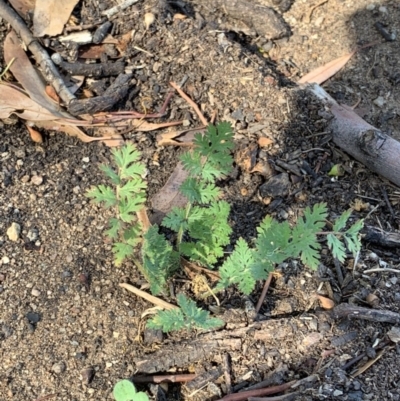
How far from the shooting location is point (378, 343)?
220cm

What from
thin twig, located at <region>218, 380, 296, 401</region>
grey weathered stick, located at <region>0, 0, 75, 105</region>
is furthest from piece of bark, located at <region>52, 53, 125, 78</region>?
thin twig, located at <region>218, 380, 296, 401</region>

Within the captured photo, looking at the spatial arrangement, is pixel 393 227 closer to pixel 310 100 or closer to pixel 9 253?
pixel 310 100

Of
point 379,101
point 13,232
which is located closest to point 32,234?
point 13,232

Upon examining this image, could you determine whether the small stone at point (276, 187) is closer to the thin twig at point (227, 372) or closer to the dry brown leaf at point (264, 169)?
the dry brown leaf at point (264, 169)

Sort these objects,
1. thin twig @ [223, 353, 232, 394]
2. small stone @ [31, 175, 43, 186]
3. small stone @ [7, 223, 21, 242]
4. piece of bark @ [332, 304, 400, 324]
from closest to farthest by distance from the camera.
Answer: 1. thin twig @ [223, 353, 232, 394]
2. piece of bark @ [332, 304, 400, 324]
3. small stone @ [7, 223, 21, 242]
4. small stone @ [31, 175, 43, 186]

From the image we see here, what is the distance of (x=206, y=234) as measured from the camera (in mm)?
2160

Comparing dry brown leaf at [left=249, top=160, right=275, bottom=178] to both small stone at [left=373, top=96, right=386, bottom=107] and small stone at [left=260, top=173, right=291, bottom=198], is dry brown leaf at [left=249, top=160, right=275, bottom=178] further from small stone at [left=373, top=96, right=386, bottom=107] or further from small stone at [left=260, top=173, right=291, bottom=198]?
small stone at [left=373, top=96, right=386, bottom=107]

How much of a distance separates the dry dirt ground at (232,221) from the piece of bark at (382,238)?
3 centimetres

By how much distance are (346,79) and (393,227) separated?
3.34ft

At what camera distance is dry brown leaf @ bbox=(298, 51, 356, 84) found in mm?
3186

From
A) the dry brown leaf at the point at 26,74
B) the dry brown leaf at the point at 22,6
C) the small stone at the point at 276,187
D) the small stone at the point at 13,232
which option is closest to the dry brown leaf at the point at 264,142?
the small stone at the point at 276,187

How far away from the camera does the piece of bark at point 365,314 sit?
221cm

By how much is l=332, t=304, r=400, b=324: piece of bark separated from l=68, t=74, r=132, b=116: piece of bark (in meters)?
1.40

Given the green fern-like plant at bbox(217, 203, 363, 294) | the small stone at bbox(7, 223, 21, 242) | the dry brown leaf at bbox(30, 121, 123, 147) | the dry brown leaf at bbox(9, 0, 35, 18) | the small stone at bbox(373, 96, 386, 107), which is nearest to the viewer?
the green fern-like plant at bbox(217, 203, 363, 294)
